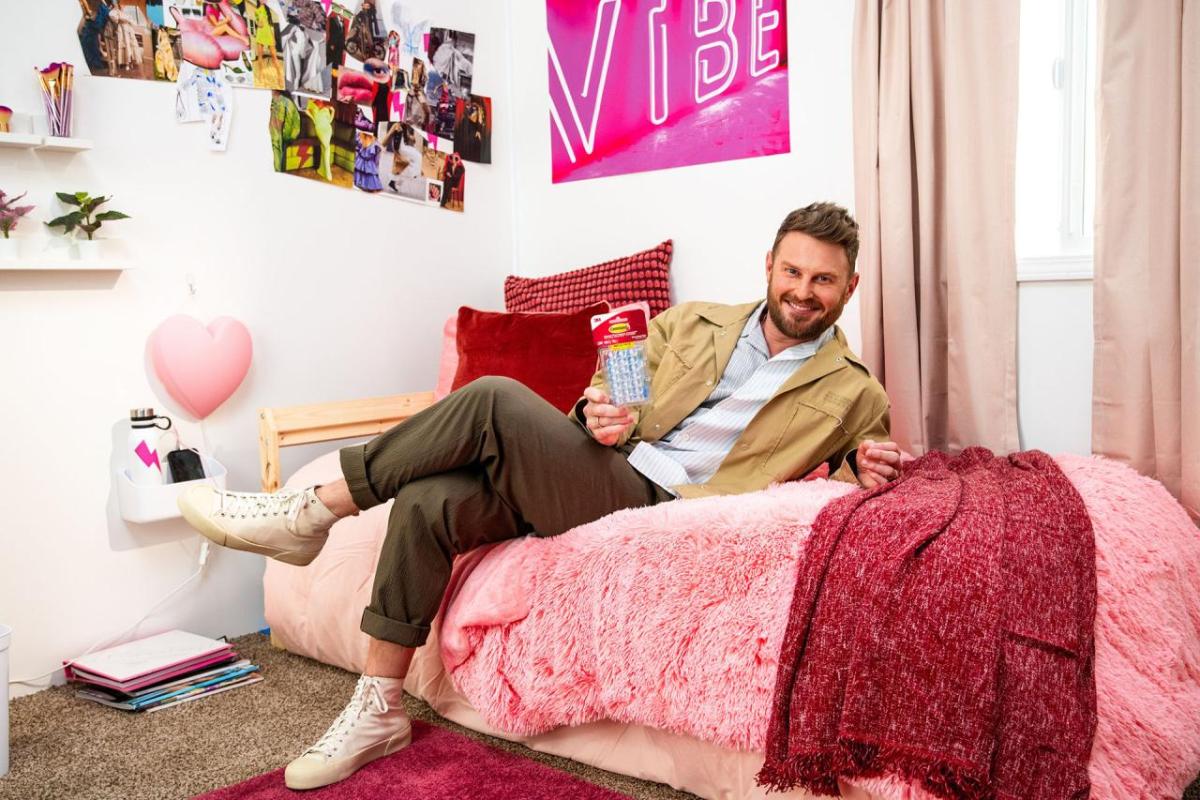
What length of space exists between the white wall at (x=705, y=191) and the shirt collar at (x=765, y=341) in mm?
525

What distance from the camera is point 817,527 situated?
1.56 metres

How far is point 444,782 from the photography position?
1695 mm

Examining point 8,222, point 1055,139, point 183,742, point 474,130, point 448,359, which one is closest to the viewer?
point 183,742

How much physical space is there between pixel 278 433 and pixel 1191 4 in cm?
225

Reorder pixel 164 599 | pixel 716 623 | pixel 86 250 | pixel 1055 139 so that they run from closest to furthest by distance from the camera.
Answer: pixel 716 623, pixel 86 250, pixel 1055 139, pixel 164 599

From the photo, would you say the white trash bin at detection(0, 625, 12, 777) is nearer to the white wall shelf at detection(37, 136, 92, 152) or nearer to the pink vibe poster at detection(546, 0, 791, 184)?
the white wall shelf at detection(37, 136, 92, 152)

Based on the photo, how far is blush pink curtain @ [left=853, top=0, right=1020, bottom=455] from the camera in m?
2.25

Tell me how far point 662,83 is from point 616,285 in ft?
2.07

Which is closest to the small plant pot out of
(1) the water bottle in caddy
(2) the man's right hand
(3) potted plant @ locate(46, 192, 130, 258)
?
(3) potted plant @ locate(46, 192, 130, 258)

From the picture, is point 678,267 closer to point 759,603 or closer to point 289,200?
point 289,200

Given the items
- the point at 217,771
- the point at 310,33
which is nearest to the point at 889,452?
the point at 217,771

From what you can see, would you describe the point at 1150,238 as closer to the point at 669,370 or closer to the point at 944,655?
the point at 669,370

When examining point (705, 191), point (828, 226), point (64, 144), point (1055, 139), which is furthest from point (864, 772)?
point (64, 144)

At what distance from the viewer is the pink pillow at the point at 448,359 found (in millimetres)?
2830
